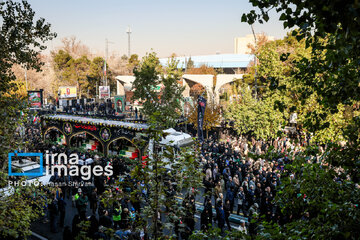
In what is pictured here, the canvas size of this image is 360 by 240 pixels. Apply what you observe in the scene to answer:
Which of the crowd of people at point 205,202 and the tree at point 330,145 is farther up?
the tree at point 330,145

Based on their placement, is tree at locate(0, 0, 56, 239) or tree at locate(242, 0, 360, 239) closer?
tree at locate(242, 0, 360, 239)

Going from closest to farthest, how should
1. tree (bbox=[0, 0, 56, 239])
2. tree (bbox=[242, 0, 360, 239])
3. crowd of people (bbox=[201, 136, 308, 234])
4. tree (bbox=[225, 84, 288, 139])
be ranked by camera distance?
tree (bbox=[242, 0, 360, 239])
tree (bbox=[0, 0, 56, 239])
crowd of people (bbox=[201, 136, 308, 234])
tree (bbox=[225, 84, 288, 139])

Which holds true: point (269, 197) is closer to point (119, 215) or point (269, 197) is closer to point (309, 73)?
point (119, 215)

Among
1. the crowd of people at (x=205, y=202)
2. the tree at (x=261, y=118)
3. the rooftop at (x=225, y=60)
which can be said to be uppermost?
the rooftop at (x=225, y=60)

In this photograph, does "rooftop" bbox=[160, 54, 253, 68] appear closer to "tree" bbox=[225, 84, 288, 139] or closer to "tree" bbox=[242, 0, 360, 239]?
"tree" bbox=[225, 84, 288, 139]

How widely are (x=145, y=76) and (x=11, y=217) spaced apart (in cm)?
2525

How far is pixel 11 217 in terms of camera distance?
18.9ft

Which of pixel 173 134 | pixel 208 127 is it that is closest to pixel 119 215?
pixel 173 134

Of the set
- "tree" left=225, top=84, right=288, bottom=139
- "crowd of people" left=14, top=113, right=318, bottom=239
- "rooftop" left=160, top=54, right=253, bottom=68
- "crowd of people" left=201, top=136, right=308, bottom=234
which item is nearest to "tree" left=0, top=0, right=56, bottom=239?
"crowd of people" left=14, top=113, right=318, bottom=239

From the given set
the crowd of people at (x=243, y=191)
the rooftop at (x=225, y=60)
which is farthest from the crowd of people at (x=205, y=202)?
the rooftop at (x=225, y=60)

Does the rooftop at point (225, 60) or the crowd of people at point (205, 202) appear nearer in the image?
the crowd of people at point (205, 202)

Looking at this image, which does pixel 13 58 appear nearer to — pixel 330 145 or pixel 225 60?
pixel 330 145

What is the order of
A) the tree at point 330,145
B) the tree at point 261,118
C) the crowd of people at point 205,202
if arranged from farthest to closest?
the tree at point 261,118 → the crowd of people at point 205,202 → the tree at point 330,145

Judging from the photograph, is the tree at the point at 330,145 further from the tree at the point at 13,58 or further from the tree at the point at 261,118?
the tree at the point at 261,118
